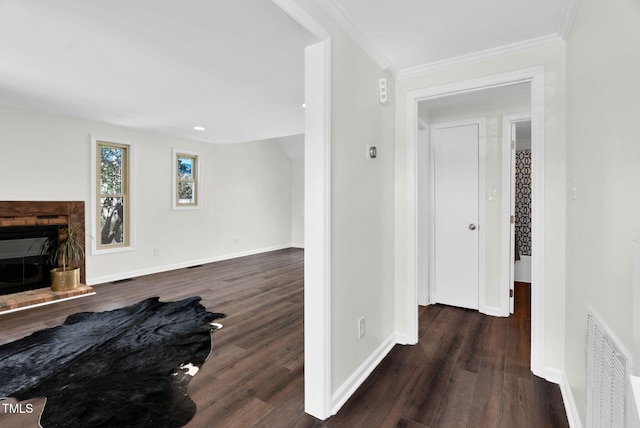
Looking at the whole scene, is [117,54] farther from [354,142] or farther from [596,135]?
[596,135]

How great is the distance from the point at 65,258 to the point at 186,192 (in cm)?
221

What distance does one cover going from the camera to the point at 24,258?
3.96 meters

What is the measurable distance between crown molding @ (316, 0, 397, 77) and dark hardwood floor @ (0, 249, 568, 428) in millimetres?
2265

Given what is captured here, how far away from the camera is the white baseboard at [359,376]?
1.81 meters

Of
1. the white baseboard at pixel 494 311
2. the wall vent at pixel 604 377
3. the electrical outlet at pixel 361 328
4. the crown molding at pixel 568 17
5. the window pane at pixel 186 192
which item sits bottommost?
the white baseboard at pixel 494 311

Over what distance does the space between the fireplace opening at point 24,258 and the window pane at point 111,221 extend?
64 centimetres

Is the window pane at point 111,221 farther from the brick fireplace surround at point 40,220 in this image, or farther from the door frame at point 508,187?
the door frame at point 508,187

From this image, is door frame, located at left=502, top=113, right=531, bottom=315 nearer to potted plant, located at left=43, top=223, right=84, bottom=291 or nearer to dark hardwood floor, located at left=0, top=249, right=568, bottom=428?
dark hardwood floor, located at left=0, top=249, right=568, bottom=428

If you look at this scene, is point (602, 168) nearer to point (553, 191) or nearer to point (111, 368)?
point (553, 191)

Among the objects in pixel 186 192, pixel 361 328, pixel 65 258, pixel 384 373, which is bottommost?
pixel 384 373

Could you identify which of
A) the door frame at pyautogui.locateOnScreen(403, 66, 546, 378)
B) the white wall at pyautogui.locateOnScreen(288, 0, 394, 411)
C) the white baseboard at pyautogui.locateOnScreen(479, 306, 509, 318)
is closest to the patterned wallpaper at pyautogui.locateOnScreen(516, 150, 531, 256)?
the white baseboard at pyautogui.locateOnScreen(479, 306, 509, 318)

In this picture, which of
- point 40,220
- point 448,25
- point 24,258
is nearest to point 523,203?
point 448,25

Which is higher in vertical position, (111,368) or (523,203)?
(523,203)

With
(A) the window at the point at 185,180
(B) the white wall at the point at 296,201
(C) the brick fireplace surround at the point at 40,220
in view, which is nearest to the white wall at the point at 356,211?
(C) the brick fireplace surround at the point at 40,220
